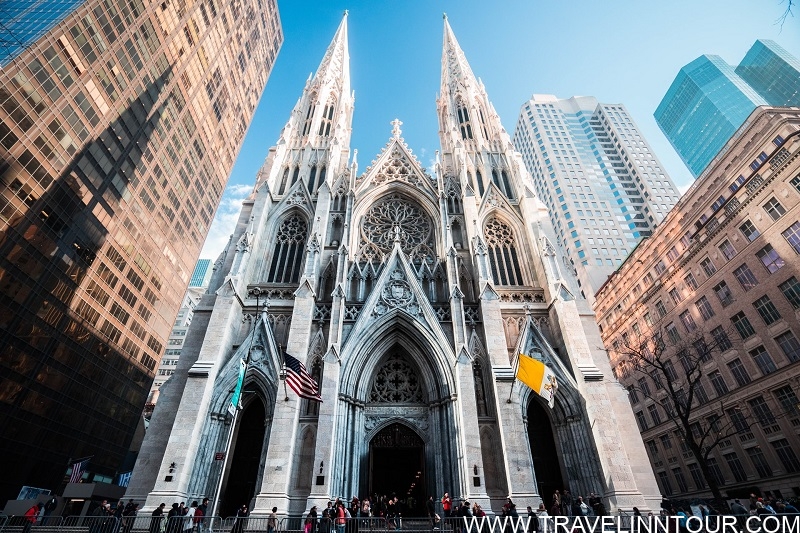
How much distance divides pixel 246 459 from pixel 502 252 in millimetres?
18360

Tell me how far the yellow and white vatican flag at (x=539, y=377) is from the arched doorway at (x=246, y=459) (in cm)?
1244

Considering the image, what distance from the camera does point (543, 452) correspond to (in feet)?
62.6

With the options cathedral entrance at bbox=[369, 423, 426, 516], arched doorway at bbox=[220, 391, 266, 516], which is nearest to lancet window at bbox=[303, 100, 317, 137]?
arched doorway at bbox=[220, 391, 266, 516]

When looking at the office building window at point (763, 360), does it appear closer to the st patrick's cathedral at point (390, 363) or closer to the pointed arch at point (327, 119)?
the st patrick's cathedral at point (390, 363)

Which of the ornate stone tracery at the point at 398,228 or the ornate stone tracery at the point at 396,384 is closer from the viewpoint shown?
the ornate stone tracery at the point at 396,384

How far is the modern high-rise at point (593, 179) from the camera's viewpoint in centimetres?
5719

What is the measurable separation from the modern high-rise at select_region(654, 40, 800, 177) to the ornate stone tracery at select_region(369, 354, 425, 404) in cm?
7887

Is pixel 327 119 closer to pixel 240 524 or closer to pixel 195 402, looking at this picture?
pixel 195 402

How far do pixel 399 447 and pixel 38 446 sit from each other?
28129mm

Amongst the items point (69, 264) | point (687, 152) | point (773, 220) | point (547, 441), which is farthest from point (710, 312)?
point (687, 152)

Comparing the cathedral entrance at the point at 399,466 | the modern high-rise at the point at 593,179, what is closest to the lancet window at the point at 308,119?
the cathedral entrance at the point at 399,466

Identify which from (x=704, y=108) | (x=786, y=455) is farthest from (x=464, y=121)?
(x=704, y=108)

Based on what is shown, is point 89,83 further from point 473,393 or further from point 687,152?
point 687,152

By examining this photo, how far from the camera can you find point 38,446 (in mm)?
28609
